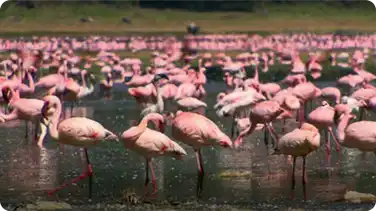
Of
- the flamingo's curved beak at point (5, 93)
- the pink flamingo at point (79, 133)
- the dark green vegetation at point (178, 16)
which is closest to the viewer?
the pink flamingo at point (79, 133)

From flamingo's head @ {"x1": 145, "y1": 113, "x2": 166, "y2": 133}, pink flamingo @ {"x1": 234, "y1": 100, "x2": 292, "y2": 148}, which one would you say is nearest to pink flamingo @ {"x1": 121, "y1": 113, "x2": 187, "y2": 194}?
flamingo's head @ {"x1": 145, "y1": 113, "x2": 166, "y2": 133}

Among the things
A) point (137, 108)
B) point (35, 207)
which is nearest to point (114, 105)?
point (137, 108)

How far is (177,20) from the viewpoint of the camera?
2835 inches

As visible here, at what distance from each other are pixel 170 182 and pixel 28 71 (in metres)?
8.71

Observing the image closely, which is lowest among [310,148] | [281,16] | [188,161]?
[281,16]

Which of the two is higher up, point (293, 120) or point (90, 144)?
point (90, 144)

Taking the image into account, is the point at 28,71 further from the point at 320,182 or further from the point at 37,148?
the point at 320,182

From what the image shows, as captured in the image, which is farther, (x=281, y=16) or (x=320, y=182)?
(x=281, y=16)

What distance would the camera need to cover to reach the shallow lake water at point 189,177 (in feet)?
35.9

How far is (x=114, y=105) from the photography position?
22.7 metres

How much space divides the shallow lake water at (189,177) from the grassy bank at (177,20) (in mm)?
48248

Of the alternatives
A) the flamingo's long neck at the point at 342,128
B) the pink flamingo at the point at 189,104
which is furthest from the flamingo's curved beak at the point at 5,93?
the flamingo's long neck at the point at 342,128

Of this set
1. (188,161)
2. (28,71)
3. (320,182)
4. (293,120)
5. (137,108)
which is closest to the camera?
(320,182)

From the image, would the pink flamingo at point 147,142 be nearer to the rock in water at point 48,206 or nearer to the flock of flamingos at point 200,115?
the flock of flamingos at point 200,115
